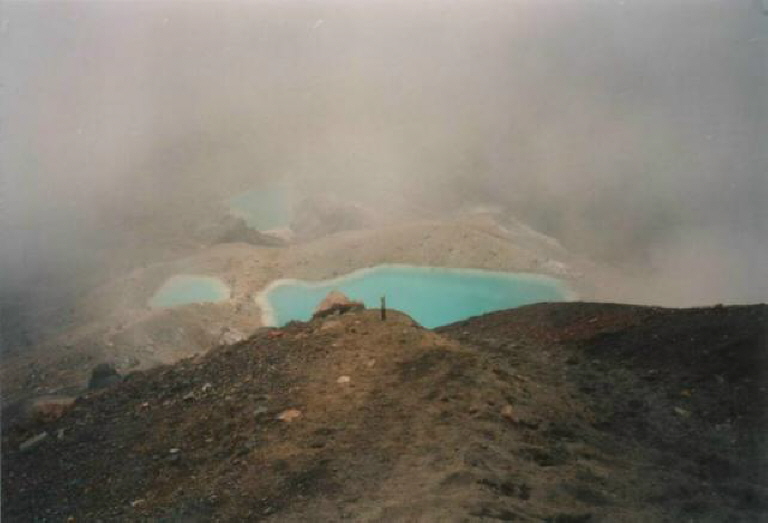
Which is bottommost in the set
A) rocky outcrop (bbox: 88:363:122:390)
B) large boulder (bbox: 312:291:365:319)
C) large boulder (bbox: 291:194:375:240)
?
rocky outcrop (bbox: 88:363:122:390)

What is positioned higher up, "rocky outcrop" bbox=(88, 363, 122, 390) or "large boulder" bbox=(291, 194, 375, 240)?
"large boulder" bbox=(291, 194, 375, 240)

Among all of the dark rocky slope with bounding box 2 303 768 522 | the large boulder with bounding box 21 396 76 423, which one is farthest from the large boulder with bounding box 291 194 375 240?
the dark rocky slope with bounding box 2 303 768 522

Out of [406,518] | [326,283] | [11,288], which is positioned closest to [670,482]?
[406,518]

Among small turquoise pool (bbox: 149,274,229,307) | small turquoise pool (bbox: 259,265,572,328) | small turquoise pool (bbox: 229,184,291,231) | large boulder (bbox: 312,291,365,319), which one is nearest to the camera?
large boulder (bbox: 312,291,365,319)

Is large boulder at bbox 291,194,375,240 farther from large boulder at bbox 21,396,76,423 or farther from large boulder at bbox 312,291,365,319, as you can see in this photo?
large boulder at bbox 21,396,76,423

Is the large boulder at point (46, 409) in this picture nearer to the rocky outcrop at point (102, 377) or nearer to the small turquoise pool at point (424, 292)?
the rocky outcrop at point (102, 377)

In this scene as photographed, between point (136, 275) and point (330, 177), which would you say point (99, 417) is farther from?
point (330, 177)
